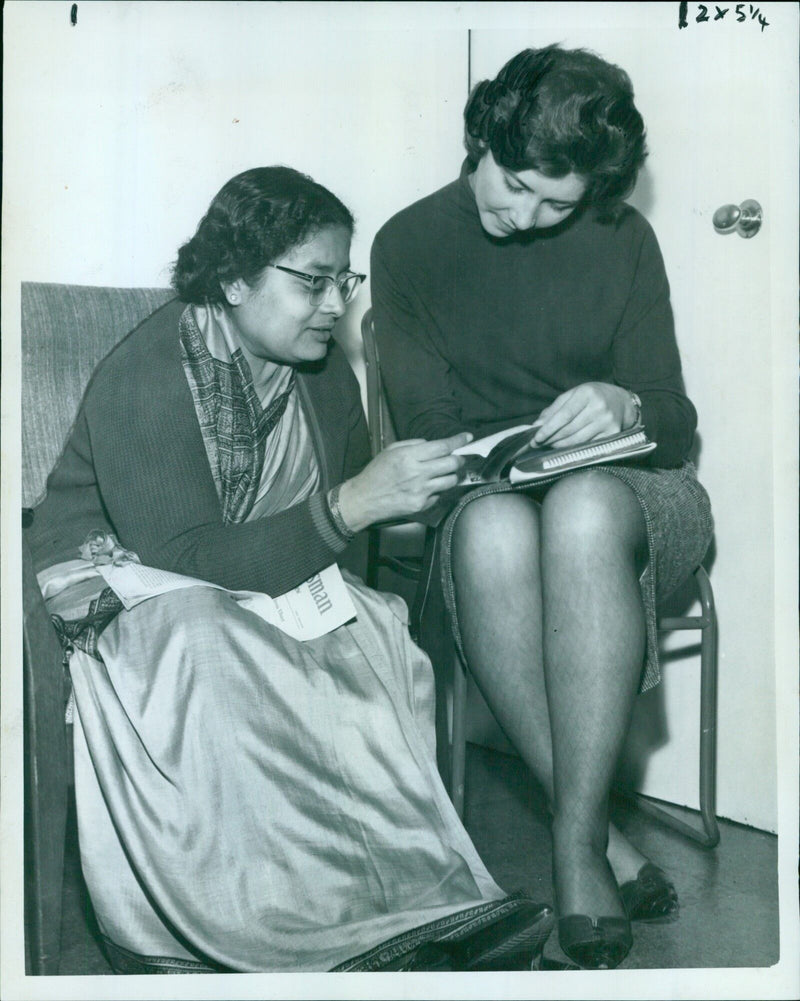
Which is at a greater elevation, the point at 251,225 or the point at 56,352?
the point at 251,225

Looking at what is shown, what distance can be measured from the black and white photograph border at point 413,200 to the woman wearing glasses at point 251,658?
0.15 feet

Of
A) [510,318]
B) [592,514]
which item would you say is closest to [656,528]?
[592,514]

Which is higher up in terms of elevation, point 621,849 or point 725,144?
point 725,144

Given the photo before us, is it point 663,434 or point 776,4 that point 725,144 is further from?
point 663,434

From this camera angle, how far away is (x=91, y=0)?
3.74 ft

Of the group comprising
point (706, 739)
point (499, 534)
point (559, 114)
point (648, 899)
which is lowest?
point (648, 899)

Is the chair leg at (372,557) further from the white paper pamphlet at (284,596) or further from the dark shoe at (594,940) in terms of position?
the dark shoe at (594,940)

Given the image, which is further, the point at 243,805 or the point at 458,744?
the point at 458,744

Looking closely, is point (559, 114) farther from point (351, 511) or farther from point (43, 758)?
point (43, 758)

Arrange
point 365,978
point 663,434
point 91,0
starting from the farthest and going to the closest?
point 663,434 < point 91,0 < point 365,978

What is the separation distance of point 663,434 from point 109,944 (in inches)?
35.0

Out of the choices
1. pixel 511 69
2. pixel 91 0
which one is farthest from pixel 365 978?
pixel 91 0

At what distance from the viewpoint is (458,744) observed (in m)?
1.22

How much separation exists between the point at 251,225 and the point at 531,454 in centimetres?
44
